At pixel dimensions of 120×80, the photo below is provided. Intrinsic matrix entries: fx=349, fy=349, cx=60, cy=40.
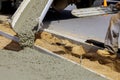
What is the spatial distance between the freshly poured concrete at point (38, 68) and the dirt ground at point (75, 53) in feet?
1.71

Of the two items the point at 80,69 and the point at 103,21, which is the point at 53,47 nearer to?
the point at 80,69

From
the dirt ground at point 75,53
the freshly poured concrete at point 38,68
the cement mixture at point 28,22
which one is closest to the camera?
the freshly poured concrete at point 38,68

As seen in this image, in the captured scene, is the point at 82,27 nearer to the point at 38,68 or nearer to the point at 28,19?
the point at 28,19

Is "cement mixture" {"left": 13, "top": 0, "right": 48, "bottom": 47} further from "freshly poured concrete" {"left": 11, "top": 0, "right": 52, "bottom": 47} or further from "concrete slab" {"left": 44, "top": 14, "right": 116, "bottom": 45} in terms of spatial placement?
"concrete slab" {"left": 44, "top": 14, "right": 116, "bottom": 45}

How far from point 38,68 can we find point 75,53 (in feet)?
5.60

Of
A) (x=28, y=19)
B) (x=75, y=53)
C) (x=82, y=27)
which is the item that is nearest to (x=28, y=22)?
(x=28, y=19)

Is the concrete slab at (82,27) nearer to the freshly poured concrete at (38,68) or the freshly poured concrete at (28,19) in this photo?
the freshly poured concrete at (28,19)

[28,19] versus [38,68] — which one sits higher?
[38,68]

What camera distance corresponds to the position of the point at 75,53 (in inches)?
358

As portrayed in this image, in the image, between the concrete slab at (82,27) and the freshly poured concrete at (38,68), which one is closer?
the freshly poured concrete at (38,68)

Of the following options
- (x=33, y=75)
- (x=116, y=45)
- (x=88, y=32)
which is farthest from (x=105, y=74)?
(x=88, y=32)

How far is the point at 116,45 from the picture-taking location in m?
8.08

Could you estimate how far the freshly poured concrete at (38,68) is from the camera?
23.0ft

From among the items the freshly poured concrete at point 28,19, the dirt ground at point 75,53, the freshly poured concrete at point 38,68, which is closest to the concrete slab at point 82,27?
the dirt ground at point 75,53
